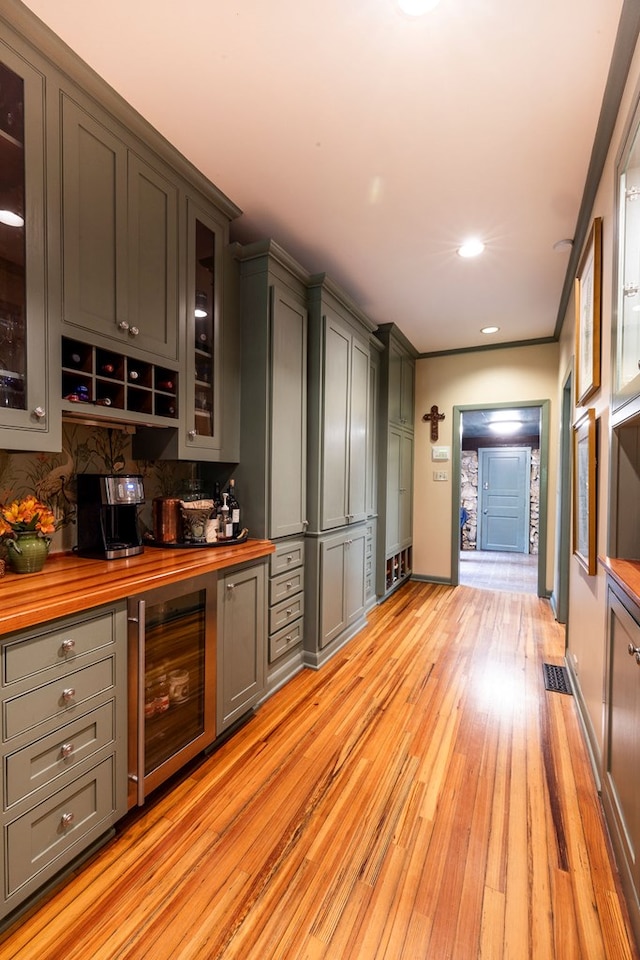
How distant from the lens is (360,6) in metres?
1.31

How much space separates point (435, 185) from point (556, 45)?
742mm

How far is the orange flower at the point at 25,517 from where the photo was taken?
151cm

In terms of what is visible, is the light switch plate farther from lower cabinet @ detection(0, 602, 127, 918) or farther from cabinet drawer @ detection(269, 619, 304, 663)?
lower cabinet @ detection(0, 602, 127, 918)

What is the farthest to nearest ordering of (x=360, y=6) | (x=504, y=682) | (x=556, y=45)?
(x=504, y=682) < (x=556, y=45) < (x=360, y=6)

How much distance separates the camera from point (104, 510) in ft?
5.87

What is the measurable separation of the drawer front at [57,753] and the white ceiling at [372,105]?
222cm

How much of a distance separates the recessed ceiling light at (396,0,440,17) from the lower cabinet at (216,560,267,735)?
210 cm

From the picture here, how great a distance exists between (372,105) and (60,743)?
2.50 meters

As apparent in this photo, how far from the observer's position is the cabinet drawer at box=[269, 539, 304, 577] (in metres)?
2.43

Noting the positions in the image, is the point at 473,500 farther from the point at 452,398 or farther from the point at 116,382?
the point at 116,382

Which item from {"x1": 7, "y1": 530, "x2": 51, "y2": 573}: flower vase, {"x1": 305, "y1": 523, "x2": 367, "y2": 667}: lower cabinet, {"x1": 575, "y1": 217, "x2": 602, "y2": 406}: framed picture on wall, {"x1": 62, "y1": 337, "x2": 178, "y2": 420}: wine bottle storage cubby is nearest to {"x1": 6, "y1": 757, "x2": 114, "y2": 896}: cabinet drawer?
{"x1": 7, "y1": 530, "x2": 51, "y2": 573}: flower vase

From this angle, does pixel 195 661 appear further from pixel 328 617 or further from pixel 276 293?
pixel 276 293

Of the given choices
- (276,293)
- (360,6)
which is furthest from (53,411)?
(360,6)

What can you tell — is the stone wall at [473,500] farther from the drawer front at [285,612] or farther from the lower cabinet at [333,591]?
the drawer front at [285,612]
